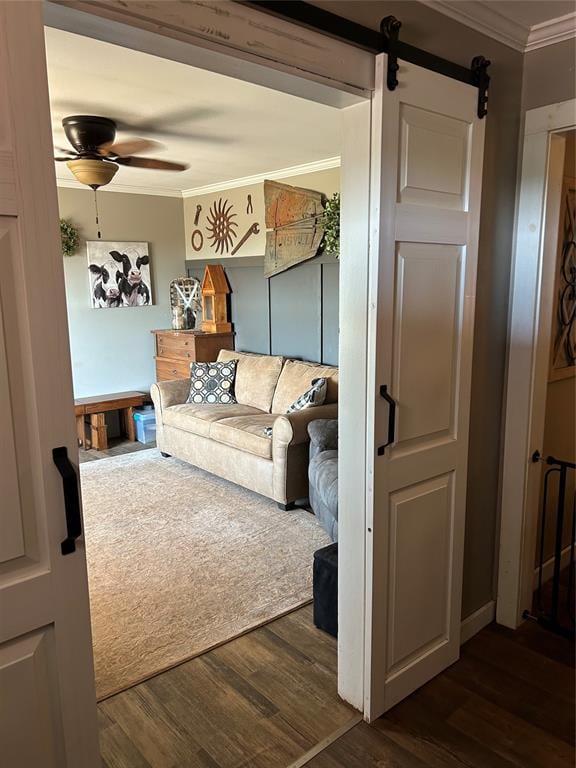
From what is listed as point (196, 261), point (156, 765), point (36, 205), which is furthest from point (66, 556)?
point (196, 261)

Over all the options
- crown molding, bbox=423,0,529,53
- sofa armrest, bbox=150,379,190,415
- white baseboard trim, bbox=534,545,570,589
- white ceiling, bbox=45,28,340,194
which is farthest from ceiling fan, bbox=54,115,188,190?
white baseboard trim, bbox=534,545,570,589

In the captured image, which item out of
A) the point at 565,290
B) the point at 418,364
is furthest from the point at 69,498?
the point at 565,290

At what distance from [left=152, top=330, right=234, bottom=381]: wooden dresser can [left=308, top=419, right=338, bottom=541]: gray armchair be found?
85.1 inches

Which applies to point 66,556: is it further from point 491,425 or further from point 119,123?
point 119,123

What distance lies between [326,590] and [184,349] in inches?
142

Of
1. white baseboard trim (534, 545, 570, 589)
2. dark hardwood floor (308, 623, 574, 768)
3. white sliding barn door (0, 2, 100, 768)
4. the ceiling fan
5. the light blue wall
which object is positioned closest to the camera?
white sliding barn door (0, 2, 100, 768)

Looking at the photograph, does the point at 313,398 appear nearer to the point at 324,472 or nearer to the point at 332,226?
the point at 324,472

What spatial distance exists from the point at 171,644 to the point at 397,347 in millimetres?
1653

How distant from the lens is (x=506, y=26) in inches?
79.0

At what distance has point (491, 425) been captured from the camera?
7.98 ft

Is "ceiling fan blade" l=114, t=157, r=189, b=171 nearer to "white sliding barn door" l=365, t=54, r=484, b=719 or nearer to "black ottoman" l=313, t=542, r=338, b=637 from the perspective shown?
"white sliding barn door" l=365, t=54, r=484, b=719

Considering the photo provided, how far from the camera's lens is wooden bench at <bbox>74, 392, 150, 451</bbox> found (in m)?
A: 5.43

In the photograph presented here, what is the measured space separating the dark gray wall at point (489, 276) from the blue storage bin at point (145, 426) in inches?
151

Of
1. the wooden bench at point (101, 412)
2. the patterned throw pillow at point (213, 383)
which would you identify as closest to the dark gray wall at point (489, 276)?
the patterned throw pillow at point (213, 383)
